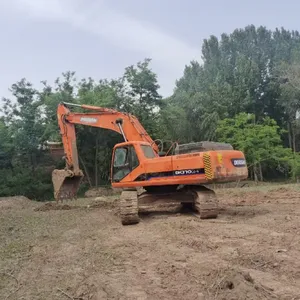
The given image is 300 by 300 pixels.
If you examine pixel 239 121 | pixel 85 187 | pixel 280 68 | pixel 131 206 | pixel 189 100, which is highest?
pixel 280 68

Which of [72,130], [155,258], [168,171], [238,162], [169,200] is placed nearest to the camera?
[155,258]

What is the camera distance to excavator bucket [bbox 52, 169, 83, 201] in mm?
11537

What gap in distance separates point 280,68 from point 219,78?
204 inches

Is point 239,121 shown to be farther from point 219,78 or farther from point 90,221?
point 90,221

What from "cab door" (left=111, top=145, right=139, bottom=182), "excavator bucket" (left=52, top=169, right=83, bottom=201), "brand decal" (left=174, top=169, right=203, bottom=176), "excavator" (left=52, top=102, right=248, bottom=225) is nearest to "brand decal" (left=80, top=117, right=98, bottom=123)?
"excavator" (left=52, top=102, right=248, bottom=225)

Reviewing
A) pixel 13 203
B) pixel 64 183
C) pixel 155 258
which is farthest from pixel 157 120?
pixel 155 258

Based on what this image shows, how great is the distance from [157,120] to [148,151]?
16.6m

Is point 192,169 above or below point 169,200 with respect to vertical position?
above

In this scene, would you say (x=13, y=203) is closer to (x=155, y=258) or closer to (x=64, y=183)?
(x=64, y=183)

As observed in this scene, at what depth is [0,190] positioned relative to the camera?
2133 cm

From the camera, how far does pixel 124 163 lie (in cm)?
972

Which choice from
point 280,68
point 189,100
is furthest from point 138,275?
point 280,68

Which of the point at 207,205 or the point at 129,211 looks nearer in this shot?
the point at 129,211

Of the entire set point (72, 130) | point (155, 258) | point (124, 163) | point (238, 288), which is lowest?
point (155, 258)
